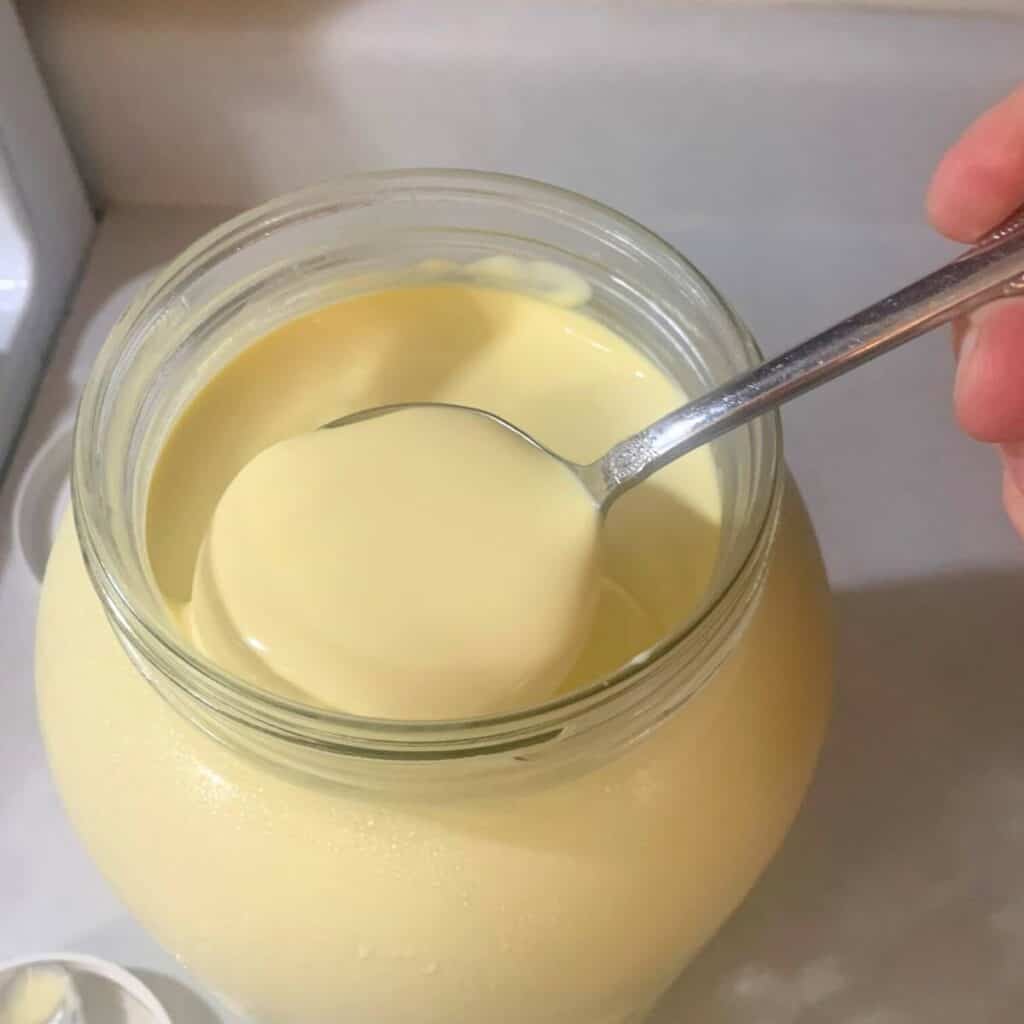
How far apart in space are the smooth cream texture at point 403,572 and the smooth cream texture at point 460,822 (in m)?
0.03

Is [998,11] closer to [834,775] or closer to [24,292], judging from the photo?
[834,775]

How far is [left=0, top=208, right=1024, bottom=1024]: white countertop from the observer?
0.56 metres

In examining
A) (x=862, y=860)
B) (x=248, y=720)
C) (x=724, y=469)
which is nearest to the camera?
(x=248, y=720)

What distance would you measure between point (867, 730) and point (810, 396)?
0.68 ft

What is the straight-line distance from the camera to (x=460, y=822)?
1.30ft

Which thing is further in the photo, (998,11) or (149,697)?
(998,11)

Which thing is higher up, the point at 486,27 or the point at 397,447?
the point at 486,27

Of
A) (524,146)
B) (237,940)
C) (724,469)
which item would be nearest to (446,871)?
(237,940)

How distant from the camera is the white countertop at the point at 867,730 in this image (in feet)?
1.83

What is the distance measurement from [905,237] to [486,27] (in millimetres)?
285

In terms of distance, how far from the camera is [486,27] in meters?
0.65

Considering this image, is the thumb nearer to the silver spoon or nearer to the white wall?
the silver spoon

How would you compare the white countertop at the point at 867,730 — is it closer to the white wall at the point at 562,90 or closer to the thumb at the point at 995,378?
the white wall at the point at 562,90

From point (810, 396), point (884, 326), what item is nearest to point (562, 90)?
point (810, 396)
